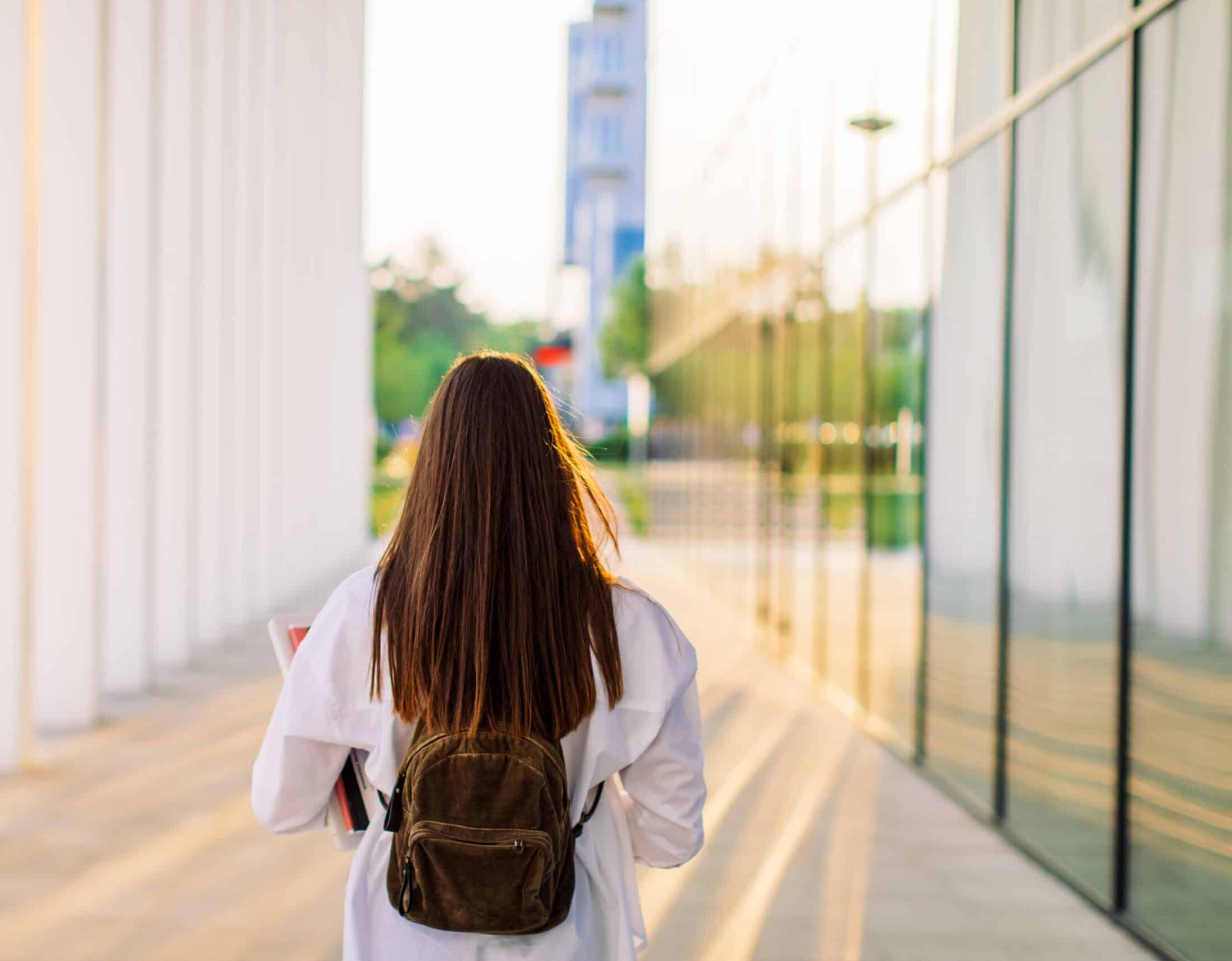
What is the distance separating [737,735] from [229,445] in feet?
19.4

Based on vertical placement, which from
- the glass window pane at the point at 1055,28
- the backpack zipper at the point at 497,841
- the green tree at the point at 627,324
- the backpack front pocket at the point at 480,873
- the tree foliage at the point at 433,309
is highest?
the tree foliage at the point at 433,309

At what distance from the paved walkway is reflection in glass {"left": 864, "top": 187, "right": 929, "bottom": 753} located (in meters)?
0.49

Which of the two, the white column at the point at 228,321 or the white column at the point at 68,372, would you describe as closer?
the white column at the point at 68,372

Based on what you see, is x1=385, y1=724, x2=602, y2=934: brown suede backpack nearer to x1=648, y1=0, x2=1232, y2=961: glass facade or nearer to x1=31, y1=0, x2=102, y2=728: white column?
x1=648, y1=0, x2=1232, y2=961: glass facade

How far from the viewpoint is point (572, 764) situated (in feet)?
6.88

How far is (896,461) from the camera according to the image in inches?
291

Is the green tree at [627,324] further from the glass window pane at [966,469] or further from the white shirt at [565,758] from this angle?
the white shirt at [565,758]

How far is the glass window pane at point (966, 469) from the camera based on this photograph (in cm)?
584

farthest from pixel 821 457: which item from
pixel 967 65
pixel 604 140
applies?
pixel 604 140

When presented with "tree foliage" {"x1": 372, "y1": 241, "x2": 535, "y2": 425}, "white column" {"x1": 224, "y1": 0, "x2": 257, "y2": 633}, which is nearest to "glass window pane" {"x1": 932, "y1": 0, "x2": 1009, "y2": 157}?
"white column" {"x1": 224, "y1": 0, "x2": 257, "y2": 633}

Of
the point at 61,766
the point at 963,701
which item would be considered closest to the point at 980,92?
the point at 963,701

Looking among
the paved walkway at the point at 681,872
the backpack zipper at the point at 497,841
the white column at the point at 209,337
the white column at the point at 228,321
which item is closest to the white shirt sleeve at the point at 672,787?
the backpack zipper at the point at 497,841

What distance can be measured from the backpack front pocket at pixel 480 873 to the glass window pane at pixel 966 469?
4.16m

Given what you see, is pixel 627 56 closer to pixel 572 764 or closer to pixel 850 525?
pixel 850 525
